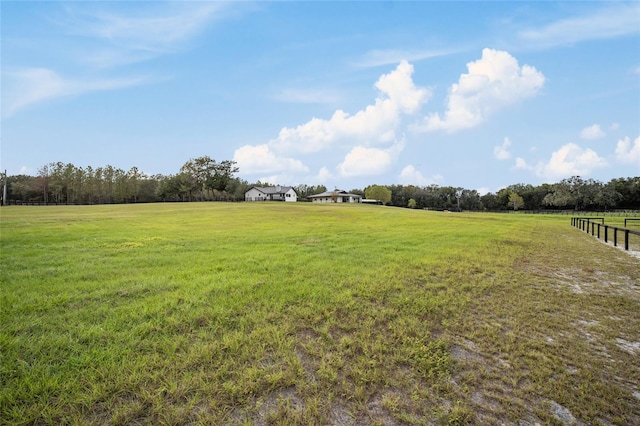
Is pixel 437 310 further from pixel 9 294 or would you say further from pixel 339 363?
pixel 9 294

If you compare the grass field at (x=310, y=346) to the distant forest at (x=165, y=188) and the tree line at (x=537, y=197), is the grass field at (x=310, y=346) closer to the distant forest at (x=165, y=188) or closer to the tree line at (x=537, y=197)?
the distant forest at (x=165, y=188)

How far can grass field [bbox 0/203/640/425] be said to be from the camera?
2.71m

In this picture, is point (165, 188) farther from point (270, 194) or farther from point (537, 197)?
point (537, 197)

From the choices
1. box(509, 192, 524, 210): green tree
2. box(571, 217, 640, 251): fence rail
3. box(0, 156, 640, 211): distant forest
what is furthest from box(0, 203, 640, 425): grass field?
box(509, 192, 524, 210): green tree

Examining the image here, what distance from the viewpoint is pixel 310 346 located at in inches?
146

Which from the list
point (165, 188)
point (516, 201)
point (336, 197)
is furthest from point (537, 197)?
point (165, 188)

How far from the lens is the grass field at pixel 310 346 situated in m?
2.71

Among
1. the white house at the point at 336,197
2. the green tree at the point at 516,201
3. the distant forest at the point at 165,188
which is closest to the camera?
the distant forest at the point at 165,188

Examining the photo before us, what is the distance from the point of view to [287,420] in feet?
8.32

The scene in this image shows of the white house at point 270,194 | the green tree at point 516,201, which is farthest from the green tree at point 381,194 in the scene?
the green tree at point 516,201

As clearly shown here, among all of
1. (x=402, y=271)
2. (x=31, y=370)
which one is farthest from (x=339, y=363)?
(x=402, y=271)

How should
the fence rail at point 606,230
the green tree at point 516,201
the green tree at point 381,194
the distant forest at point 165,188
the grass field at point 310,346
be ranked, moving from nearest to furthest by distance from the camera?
the grass field at point 310,346, the fence rail at point 606,230, the distant forest at point 165,188, the green tree at point 516,201, the green tree at point 381,194

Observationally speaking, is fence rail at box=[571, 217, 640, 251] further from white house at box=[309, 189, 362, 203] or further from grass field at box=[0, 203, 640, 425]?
white house at box=[309, 189, 362, 203]

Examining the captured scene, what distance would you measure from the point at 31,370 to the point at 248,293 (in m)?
2.99
